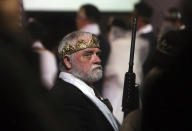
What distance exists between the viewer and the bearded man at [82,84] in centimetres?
342

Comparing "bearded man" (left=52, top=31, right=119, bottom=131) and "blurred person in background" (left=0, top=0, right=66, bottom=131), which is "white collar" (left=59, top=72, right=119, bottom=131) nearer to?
"bearded man" (left=52, top=31, right=119, bottom=131)

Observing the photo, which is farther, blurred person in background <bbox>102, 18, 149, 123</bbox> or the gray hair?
blurred person in background <bbox>102, 18, 149, 123</bbox>

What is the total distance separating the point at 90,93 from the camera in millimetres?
3662

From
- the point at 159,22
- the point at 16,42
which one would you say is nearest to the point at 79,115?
the point at 16,42

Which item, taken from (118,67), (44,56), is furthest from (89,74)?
(44,56)

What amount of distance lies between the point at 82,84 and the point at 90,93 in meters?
0.10

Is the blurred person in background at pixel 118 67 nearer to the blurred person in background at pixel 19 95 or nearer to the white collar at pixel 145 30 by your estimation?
the white collar at pixel 145 30

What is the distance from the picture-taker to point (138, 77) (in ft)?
19.1

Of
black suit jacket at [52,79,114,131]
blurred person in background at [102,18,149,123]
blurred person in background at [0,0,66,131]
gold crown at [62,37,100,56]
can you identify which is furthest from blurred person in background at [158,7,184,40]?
blurred person in background at [0,0,66,131]

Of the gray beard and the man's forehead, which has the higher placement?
the man's forehead

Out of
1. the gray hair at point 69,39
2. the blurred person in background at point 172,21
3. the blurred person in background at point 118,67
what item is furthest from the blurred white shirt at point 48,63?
the gray hair at point 69,39

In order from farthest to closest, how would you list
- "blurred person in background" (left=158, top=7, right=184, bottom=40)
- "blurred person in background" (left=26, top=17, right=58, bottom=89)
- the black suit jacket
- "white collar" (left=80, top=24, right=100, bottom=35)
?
"blurred person in background" (left=158, top=7, right=184, bottom=40) < "blurred person in background" (left=26, top=17, right=58, bottom=89) < "white collar" (left=80, top=24, right=100, bottom=35) < the black suit jacket

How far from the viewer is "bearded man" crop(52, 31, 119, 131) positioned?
A: 11.2 feet

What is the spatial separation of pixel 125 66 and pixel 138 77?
0.66ft
